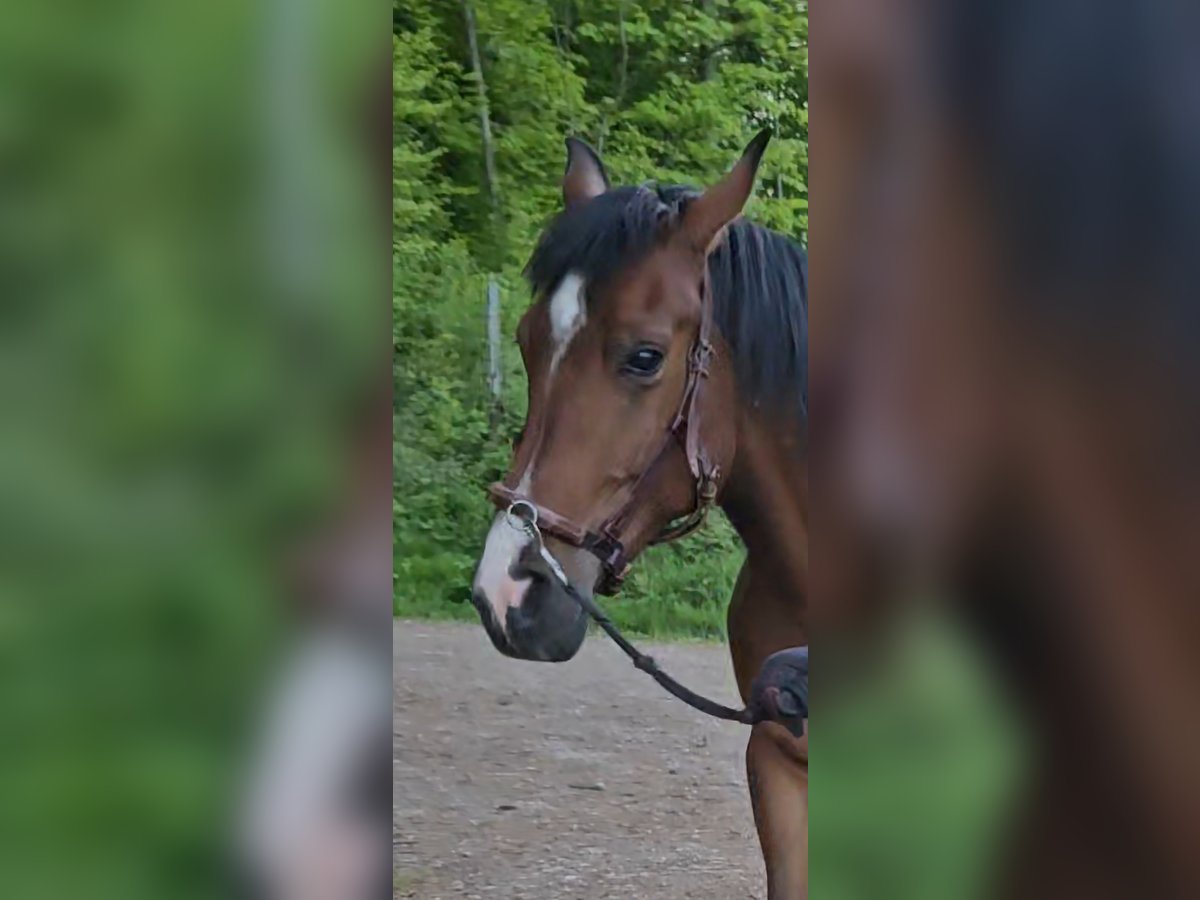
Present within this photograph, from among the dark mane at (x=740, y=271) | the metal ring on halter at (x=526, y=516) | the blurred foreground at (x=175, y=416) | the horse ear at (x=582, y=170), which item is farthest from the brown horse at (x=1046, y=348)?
the blurred foreground at (x=175, y=416)

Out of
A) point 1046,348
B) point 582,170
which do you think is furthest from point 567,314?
point 1046,348

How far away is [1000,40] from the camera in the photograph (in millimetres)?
1591

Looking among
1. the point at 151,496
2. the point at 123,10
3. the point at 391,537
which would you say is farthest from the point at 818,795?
the point at 123,10

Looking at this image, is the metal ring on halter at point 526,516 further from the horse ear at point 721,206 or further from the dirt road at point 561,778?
the horse ear at point 721,206

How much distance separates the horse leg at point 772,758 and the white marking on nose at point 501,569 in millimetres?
376

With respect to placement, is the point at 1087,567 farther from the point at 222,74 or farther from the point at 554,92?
the point at 222,74

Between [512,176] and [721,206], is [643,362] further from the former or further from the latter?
[512,176]

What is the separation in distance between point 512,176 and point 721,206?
0.37 m

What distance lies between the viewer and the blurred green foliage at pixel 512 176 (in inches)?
70.5

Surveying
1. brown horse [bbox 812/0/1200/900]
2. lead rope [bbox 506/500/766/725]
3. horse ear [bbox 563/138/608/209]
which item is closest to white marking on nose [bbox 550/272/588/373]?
horse ear [bbox 563/138/608/209]

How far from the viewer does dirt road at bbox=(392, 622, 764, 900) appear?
1.82 m

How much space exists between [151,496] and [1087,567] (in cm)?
138

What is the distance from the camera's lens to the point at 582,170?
1.82 metres

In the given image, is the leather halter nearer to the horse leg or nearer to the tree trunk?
the horse leg
